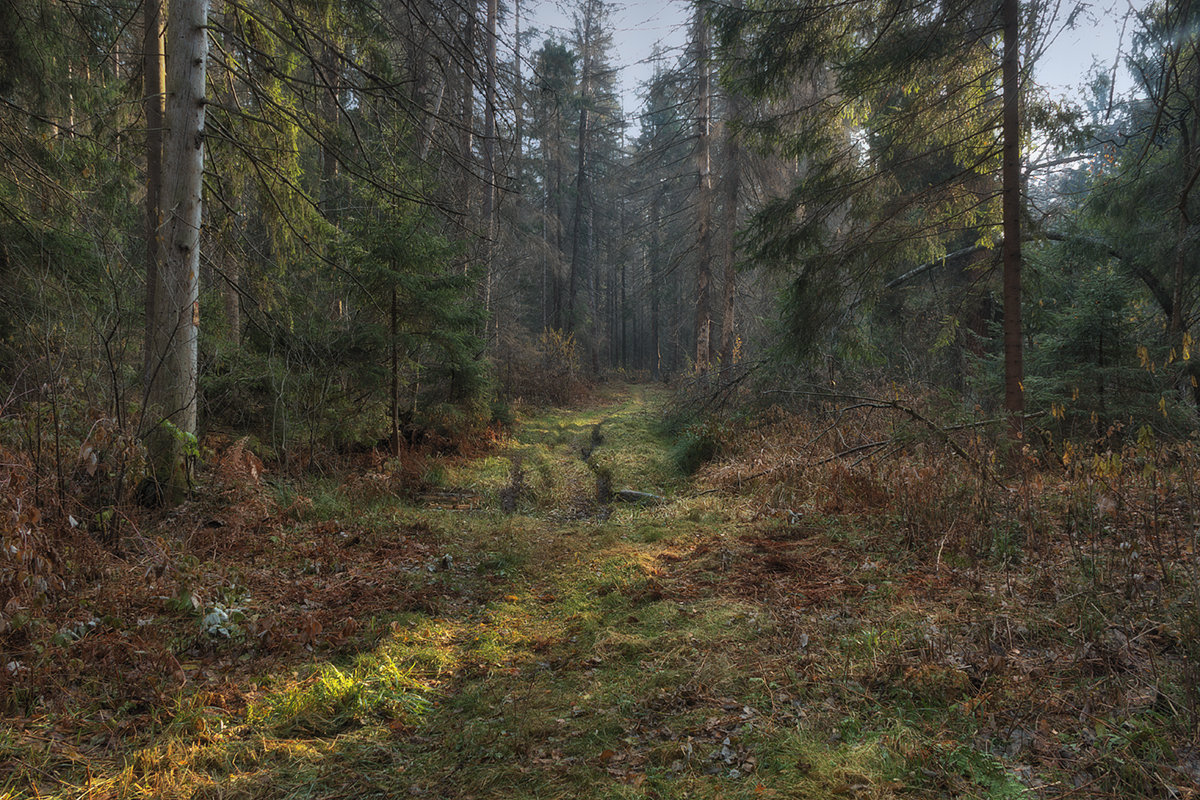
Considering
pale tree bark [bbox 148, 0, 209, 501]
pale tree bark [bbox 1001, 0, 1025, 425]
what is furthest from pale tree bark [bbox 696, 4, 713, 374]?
pale tree bark [bbox 148, 0, 209, 501]

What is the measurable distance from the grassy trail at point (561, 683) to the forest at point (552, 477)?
0.08ft

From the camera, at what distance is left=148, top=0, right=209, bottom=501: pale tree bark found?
5.04 meters

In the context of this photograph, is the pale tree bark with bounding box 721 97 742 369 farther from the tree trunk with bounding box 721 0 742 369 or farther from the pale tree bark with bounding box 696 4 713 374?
the pale tree bark with bounding box 696 4 713 374

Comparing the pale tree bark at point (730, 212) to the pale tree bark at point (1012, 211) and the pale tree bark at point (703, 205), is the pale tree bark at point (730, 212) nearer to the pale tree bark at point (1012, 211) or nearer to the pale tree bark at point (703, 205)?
the pale tree bark at point (703, 205)

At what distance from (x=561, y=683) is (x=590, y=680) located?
0.54 feet

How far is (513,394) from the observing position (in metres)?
18.0

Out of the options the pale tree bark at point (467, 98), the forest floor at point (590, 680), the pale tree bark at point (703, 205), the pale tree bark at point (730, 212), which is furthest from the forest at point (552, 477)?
the pale tree bark at point (703, 205)

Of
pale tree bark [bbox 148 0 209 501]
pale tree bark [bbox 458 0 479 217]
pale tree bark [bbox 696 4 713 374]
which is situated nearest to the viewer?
pale tree bark [bbox 458 0 479 217]

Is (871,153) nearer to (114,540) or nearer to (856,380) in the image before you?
(856,380)

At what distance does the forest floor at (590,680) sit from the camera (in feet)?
7.35

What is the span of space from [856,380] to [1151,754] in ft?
29.9

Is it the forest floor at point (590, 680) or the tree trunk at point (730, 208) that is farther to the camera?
the tree trunk at point (730, 208)

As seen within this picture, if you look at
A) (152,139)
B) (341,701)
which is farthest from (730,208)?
(341,701)

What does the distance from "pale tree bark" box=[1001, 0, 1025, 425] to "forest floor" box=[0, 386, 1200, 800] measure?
9.78 feet
